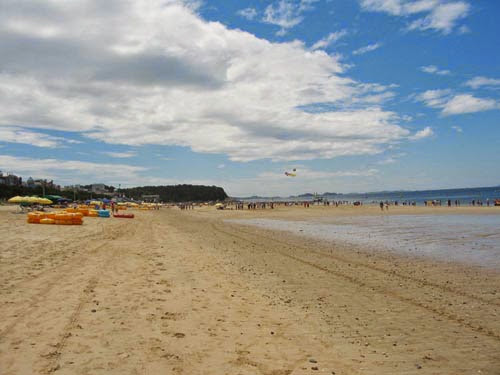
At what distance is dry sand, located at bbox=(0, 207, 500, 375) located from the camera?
191 inches

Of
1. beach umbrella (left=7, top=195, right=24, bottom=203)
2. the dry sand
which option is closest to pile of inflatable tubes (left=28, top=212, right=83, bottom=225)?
the dry sand

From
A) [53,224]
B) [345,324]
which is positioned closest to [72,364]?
[345,324]

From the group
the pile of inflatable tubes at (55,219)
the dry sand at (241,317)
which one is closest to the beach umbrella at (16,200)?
the pile of inflatable tubes at (55,219)

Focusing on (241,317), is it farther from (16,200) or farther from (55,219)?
(16,200)

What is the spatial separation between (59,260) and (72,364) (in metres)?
8.08

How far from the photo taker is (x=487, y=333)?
5.99 meters

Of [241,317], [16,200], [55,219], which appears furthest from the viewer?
[16,200]

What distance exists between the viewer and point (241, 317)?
267 inches

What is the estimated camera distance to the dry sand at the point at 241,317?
15.9 ft

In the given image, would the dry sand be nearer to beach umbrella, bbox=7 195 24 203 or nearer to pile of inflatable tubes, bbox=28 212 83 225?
pile of inflatable tubes, bbox=28 212 83 225

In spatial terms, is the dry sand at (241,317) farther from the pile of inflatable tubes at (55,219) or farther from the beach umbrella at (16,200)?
the beach umbrella at (16,200)

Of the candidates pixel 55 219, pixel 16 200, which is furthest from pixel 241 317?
pixel 16 200

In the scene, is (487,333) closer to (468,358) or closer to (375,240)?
(468,358)

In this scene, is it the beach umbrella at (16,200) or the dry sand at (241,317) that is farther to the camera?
the beach umbrella at (16,200)
